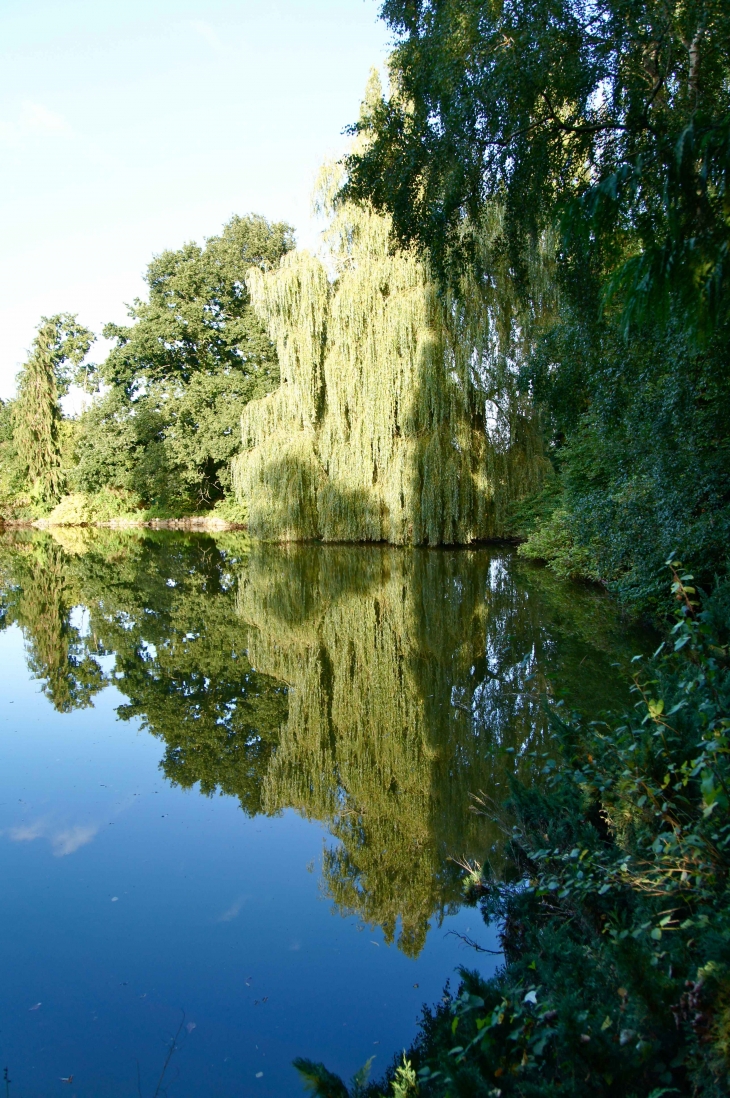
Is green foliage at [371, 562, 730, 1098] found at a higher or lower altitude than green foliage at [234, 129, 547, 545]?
lower

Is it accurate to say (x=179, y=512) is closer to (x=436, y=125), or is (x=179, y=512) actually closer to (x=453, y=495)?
(x=453, y=495)

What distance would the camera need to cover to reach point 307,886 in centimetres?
345

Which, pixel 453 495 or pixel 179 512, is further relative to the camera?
pixel 179 512

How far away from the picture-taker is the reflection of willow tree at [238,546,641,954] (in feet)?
11.7

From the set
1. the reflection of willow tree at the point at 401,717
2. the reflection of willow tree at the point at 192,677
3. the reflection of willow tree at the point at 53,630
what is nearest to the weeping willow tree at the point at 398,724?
the reflection of willow tree at the point at 401,717

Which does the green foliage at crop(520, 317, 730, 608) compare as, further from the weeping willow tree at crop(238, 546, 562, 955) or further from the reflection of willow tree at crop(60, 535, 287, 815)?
the reflection of willow tree at crop(60, 535, 287, 815)

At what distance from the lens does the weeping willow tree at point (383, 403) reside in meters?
15.0

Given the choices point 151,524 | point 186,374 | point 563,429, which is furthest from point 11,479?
point 563,429

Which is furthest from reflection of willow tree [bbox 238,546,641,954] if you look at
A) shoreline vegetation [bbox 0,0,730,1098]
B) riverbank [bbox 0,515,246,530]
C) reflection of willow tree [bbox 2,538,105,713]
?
riverbank [bbox 0,515,246,530]

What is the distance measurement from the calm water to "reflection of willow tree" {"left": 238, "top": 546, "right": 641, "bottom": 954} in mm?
19

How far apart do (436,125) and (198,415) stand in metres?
21.9

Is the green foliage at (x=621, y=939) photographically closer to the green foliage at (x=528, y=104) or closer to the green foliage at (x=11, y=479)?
the green foliage at (x=528, y=104)

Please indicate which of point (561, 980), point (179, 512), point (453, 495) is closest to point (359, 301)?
point (453, 495)

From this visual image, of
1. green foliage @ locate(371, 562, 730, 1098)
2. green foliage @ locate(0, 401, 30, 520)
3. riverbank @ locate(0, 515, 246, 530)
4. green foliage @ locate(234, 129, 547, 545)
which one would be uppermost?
green foliage @ locate(0, 401, 30, 520)
